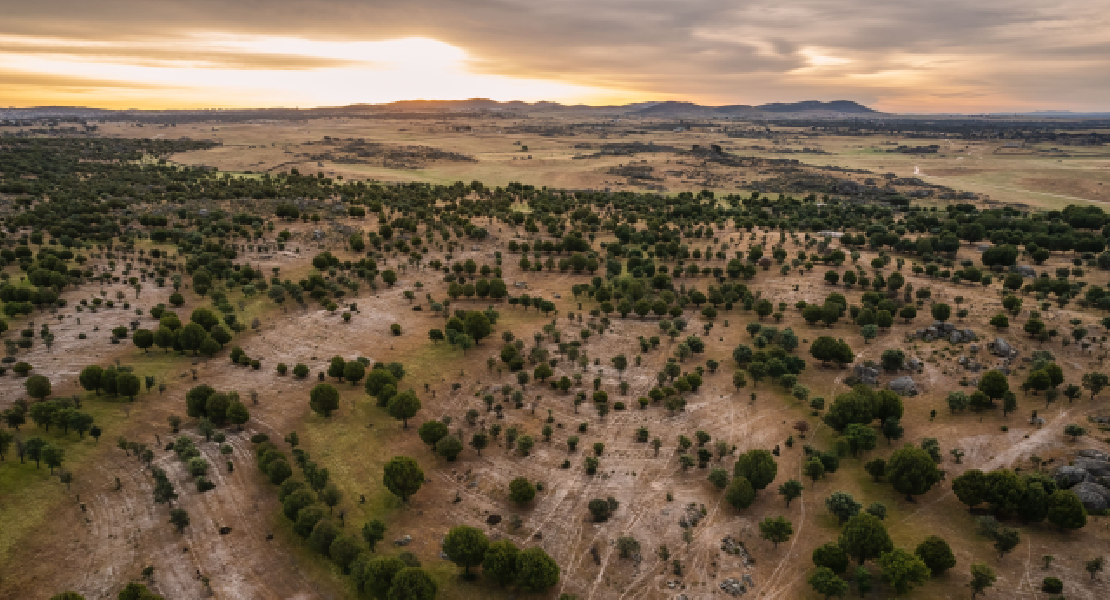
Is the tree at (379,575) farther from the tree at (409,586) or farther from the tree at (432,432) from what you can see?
the tree at (432,432)

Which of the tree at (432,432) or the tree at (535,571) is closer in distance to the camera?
the tree at (535,571)

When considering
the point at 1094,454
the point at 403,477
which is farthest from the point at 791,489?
the point at 403,477

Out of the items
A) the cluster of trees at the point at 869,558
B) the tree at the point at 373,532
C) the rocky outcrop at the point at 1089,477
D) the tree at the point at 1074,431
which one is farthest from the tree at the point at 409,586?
the tree at the point at 1074,431

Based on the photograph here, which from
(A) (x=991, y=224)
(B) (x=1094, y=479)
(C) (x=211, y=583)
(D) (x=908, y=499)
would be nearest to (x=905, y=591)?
(D) (x=908, y=499)

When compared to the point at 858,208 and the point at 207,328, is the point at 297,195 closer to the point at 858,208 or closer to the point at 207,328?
the point at 207,328

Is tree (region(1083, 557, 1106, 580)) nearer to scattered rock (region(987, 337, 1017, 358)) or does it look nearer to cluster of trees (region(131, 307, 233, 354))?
scattered rock (region(987, 337, 1017, 358))

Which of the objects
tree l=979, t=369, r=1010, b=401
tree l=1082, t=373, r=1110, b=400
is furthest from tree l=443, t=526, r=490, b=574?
tree l=1082, t=373, r=1110, b=400
